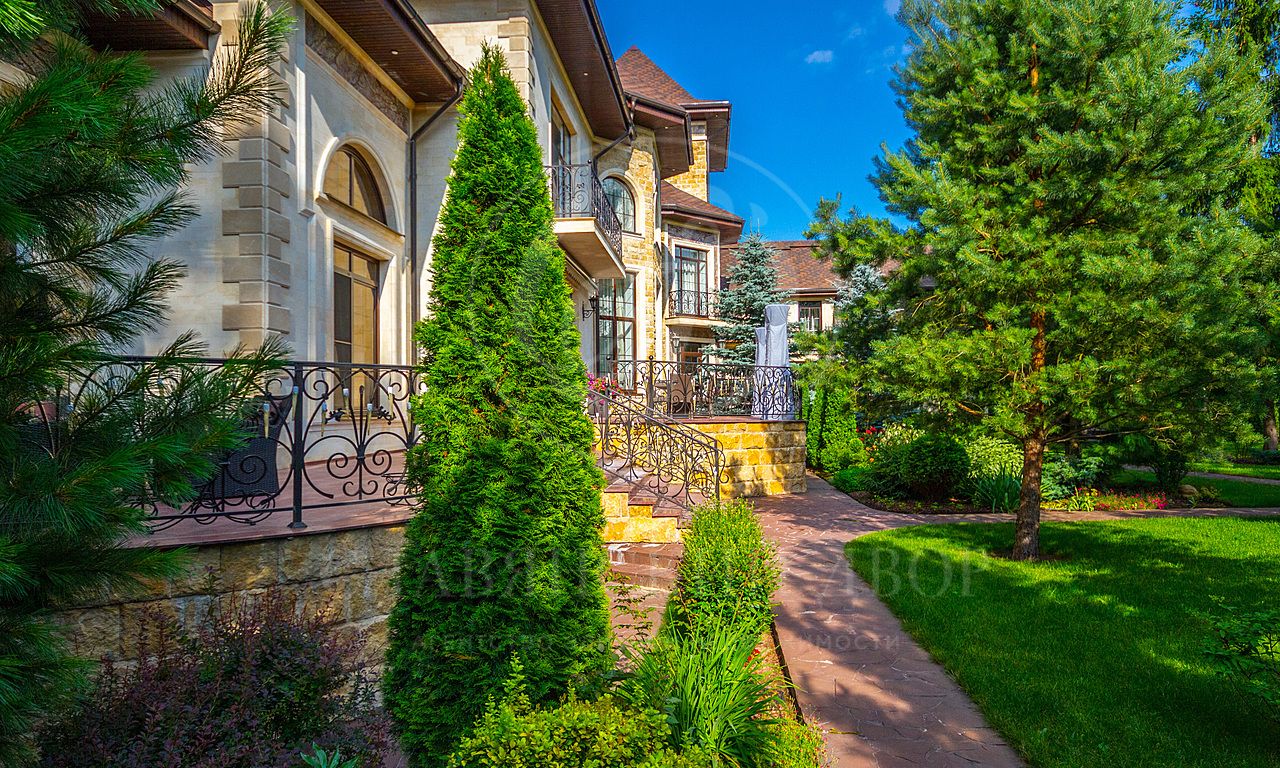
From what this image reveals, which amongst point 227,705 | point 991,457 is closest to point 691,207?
point 991,457

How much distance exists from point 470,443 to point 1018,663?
163 inches

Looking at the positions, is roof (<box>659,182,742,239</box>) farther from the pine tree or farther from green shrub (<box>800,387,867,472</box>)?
green shrub (<box>800,387,867,472</box>)

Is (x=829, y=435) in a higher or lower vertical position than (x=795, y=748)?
higher

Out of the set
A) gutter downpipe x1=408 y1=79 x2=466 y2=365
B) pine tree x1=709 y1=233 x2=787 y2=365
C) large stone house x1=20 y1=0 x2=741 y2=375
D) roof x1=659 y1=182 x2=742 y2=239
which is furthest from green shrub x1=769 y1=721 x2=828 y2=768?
roof x1=659 y1=182 x2=742 y2=239

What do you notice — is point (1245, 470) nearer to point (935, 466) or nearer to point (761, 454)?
point (935, 466)

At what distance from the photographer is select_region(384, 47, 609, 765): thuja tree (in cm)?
325

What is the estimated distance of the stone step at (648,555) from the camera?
21.2ft

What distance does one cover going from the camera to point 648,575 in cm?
634

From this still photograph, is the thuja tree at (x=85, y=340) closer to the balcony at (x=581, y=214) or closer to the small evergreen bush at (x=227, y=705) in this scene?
the small evergreen bush at (x=227, y=705)

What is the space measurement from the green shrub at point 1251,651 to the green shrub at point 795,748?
207cm

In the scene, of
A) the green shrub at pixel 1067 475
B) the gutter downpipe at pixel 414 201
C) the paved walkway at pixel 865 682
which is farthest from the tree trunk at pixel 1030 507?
the gutter downpipe at pixel 414 201

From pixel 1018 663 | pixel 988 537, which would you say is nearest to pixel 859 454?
pixel 988 537

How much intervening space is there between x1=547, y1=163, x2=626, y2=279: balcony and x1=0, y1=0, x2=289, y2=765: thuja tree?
800 cm

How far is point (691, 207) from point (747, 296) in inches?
143
